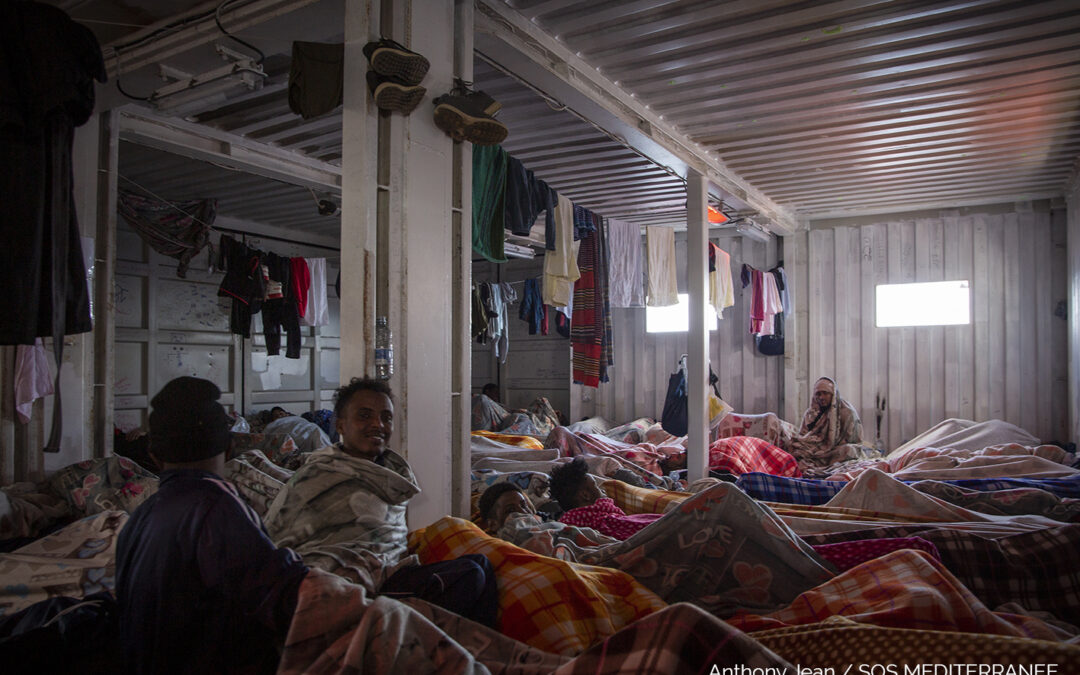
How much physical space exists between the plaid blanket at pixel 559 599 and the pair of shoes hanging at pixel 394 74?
2.12 metres

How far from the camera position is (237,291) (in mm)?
8906

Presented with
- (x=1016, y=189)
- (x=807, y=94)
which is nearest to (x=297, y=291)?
(x=807, y=94)

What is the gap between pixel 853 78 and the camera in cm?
523

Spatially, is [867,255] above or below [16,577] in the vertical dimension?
above

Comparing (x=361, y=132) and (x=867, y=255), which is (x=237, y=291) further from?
(x=867, y=255)

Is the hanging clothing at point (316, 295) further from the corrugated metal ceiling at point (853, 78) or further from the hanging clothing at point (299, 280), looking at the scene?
the corrugated metal ceiling at point (853, 78)

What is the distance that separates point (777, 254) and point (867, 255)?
4.22ft

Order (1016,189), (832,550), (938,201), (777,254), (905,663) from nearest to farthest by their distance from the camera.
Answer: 1. (905,663)
2. (832,550)
3. (1016,189)
4. (938,201)
5. (777,254)

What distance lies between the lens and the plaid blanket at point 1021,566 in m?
2.69

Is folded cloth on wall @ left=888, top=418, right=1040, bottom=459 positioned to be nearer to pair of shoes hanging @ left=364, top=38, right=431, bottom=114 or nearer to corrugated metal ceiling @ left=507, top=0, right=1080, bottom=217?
corrugated metal ceiling @ left=507, top=0, right=1080, bottom=217

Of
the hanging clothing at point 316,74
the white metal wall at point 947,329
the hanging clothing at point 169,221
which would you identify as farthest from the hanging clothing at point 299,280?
the white metal wall at point 947,329

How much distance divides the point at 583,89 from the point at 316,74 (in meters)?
2.08

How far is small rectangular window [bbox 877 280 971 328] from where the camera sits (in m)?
9.18

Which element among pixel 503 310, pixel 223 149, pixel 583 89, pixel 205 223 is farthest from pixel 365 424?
pixel 503 310
